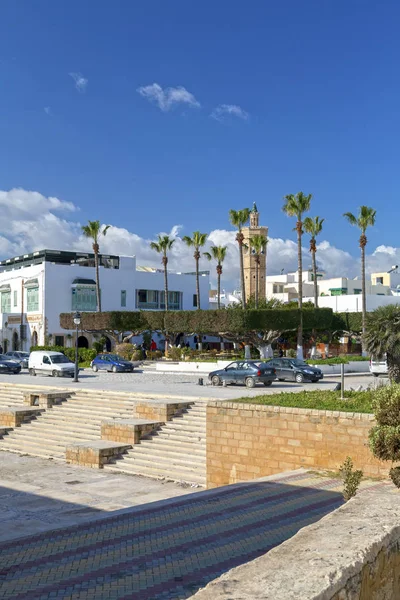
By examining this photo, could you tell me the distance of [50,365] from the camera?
40031 millimetres

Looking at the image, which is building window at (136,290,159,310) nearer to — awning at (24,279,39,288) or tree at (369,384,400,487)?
awning at (24,279,39,288)

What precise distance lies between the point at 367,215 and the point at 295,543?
53.7 m

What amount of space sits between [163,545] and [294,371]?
25.3 m

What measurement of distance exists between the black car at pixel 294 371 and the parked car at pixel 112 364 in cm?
1191

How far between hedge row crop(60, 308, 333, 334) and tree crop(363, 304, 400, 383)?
18906 mm

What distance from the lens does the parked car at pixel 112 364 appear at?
42219 mm

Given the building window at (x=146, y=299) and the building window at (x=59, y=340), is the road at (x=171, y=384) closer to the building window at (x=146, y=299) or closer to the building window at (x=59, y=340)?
the building window at (x=59, y=340)

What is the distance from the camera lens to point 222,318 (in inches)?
1866

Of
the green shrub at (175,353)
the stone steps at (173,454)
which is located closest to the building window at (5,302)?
the green shrub at (175,353)

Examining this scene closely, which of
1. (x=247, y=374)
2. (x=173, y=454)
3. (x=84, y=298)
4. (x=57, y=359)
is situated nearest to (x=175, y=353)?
(x=57, y=359)

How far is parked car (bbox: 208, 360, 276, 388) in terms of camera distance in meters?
31.0

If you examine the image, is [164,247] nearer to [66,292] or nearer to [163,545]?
[66,292]

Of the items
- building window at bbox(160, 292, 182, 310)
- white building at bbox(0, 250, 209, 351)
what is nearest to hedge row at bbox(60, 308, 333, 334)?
white building at bbox(0, 250, 209, 351)

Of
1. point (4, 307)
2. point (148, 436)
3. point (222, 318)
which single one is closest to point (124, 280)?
point (4, 307)
